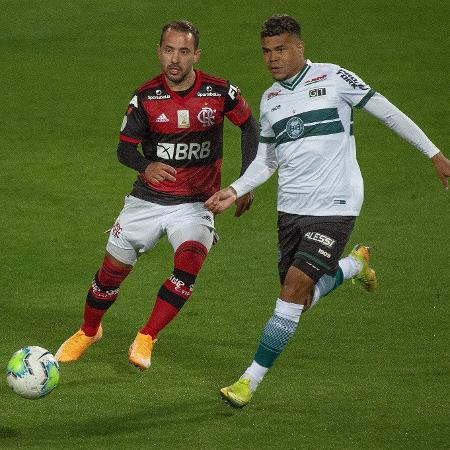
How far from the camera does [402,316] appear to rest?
1094 centimetres

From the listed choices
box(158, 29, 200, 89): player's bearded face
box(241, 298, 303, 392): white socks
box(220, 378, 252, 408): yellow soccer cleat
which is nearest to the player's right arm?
box(158, 29, 200, 89): player's bearded face

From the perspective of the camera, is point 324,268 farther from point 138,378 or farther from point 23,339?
point 23,339

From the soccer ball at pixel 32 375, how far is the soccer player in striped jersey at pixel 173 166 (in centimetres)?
116

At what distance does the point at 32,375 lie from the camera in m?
8.61

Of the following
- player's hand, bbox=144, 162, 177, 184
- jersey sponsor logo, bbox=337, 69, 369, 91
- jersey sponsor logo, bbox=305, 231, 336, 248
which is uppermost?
jersey sponsor logo, bbox=337, 69, 369, 91

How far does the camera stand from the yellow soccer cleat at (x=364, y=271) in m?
10.7

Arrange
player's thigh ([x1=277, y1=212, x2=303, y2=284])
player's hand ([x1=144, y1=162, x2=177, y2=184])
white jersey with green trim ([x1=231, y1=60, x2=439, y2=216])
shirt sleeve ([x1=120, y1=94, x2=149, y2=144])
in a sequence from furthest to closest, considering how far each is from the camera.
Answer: shirt sleeve ([x1=120, y1=94, x2=149, y2=144]), player's hand ([x1=144, y1=162, x2=177, y2=184]), player's thigh ([x1=277, y1=212, x2=303, y2=284]), white jersey with green trim ([x1=231, y1=60, x2=439, y2=216])

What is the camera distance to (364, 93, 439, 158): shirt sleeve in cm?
906

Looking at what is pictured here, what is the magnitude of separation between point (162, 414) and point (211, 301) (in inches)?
100

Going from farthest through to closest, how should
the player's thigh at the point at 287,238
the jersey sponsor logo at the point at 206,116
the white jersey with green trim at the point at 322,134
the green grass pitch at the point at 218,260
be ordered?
the jersey sponsor logo at the point at 206,116, the player's thigh at the point at 287,238, the white jersey with green trim at the point at 322,134, the green grass pitch at the point at 218,260

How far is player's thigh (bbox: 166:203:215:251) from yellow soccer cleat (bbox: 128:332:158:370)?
2.23 feet

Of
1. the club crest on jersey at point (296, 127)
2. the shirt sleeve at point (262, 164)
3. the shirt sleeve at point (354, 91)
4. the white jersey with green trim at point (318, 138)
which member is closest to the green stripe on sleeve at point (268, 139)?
the shirt sleeve at point (262, 164)

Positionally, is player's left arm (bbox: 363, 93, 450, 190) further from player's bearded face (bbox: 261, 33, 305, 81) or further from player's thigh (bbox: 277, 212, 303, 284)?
player's thigh (bbox: 277, 212, 303, 284)

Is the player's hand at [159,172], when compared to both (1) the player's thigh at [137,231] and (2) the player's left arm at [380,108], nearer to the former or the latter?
(1) the player's thigh at [137,231]
